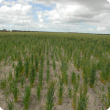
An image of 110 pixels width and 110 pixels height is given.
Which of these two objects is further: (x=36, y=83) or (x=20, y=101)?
(x=36, y=83)

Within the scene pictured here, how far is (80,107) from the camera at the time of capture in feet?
6.78

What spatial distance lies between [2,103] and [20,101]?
404mm

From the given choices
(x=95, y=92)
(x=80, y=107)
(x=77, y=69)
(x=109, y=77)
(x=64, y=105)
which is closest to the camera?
(x=80, y=107)

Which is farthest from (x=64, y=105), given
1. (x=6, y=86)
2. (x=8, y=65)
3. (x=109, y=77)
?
(x=8, y=65)

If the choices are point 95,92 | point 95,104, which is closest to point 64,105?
point 95,104

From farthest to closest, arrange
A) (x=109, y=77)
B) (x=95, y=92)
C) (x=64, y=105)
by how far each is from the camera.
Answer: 1. (x=109, y=77)
2. (x=95, y=92)
3. (x=64, y=105)

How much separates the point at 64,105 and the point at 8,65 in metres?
3.39

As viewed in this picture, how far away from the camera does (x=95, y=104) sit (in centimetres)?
257

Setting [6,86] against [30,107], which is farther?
[6,86]

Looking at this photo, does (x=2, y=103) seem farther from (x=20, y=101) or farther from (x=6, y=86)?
(x=6, y=86)

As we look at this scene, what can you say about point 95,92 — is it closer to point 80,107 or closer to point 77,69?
point 80,107

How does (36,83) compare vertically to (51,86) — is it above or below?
below

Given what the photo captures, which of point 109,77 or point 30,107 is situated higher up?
point 109,77

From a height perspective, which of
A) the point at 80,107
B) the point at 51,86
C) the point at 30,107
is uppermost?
the point at 51,86
